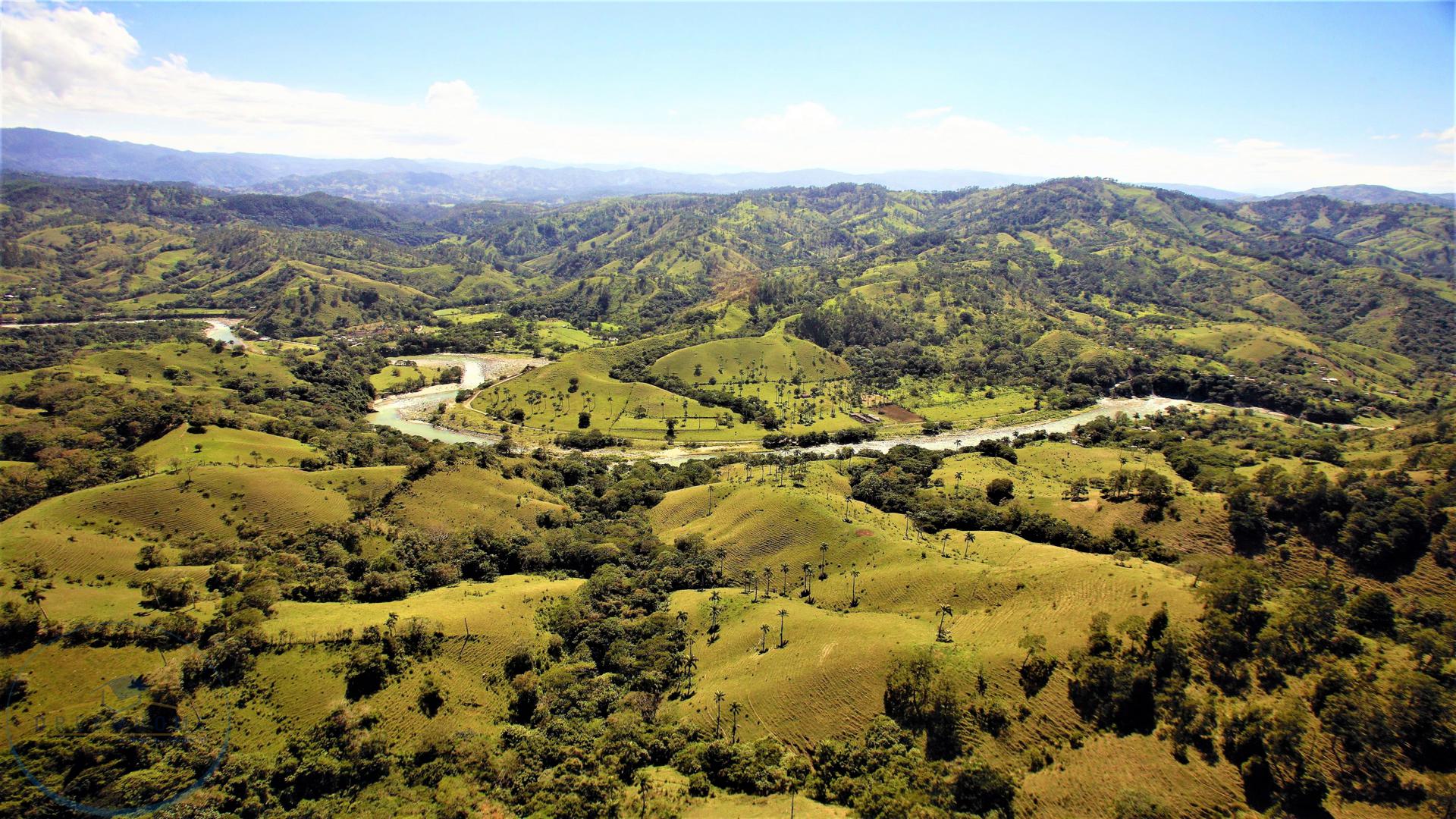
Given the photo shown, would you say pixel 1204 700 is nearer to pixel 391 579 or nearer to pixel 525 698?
pixel 525 698

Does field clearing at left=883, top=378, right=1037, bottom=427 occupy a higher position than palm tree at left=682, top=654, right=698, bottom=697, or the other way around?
field clearing at left=883, top=378, right=1037, bottom=427

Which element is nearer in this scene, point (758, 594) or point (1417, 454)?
point (758, 594)

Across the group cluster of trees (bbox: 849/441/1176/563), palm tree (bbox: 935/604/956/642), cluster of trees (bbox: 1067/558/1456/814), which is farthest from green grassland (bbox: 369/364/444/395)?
cluster of trees (bbox: 1067/558/1456/814)

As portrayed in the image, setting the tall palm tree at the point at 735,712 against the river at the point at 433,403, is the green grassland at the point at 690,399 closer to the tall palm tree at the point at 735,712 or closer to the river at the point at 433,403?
the river at the point at 433,403

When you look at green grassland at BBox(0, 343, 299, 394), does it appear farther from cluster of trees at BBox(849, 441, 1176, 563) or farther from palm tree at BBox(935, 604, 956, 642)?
palm tree at BBox(935, 604, 956, 642)

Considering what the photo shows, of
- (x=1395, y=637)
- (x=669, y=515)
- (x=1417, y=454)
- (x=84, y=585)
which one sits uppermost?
(x=1417, y=454)

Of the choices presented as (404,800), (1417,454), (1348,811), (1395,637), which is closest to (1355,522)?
(1395,637)

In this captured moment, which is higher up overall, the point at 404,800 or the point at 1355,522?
the point at 1355,522
